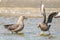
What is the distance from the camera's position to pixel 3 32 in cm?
1277

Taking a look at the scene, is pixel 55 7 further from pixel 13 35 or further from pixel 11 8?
pixel 13 35

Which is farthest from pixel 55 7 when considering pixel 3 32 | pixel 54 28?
pixel 3 32

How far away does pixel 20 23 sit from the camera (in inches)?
512

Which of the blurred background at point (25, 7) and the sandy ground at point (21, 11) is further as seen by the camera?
the blurred background at point (25, 7)

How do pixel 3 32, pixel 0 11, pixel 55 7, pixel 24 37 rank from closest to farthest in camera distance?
pixel 24 37, pixel 3 32, pixel 0 11, pixel 55 7

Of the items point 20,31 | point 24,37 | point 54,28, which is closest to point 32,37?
point 24,37

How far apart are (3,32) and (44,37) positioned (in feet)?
5.46

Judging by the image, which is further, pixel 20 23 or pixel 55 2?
pixel 55 2

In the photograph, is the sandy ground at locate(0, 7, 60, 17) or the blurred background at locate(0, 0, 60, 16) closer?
the sandy ground at locate(0, 7, 60, 17)

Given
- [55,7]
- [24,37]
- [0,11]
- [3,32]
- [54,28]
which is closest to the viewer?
[24,37]

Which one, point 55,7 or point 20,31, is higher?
point 20,31

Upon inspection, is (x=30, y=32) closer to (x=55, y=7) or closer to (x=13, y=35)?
(x=13, y=35)

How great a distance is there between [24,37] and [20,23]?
1253 millimetres

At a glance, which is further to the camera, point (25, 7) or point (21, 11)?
point (25, 7)
